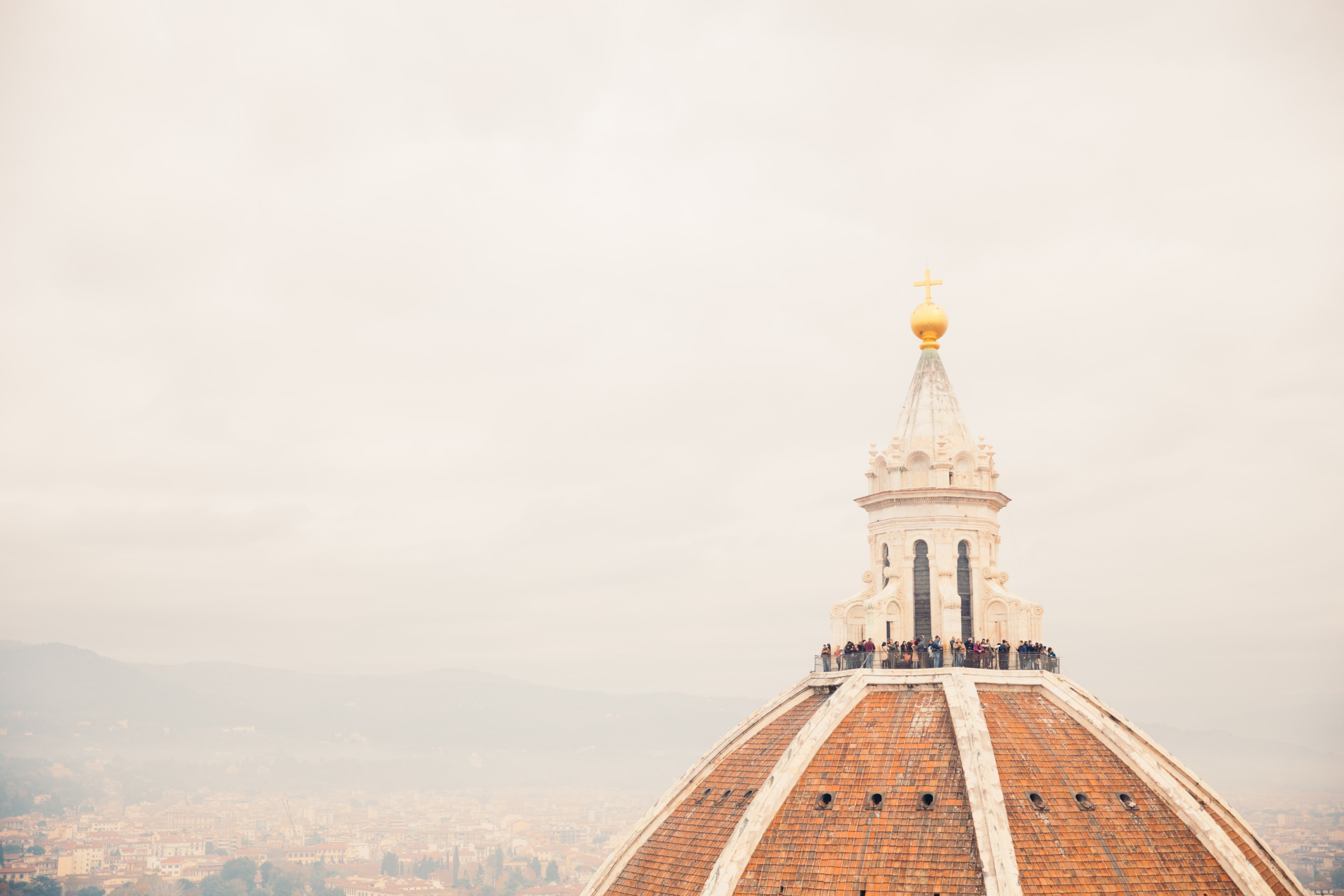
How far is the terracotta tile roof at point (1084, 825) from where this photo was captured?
3322cm

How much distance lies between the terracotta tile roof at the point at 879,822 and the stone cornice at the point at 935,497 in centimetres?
743

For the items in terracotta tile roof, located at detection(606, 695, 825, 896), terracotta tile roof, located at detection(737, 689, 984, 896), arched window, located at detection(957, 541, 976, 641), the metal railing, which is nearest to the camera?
terracotta tile roof, located at detection(737, 689, 984, 896)

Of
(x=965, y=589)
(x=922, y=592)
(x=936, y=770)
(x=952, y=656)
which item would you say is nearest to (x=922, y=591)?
(x=922, y=592)

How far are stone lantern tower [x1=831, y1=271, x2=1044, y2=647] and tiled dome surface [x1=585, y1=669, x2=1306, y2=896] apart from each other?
9.13 feet

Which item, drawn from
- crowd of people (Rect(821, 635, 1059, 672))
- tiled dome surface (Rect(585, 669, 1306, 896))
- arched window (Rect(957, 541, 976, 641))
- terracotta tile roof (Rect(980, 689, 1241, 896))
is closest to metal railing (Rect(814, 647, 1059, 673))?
crowd of people (Rect(821, 635, 1059, 672))

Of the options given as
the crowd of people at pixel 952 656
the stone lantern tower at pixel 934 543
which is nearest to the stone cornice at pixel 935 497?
the stone lantern tower at pixel 934 543

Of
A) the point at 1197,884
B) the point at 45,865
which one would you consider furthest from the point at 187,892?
the point at 1197,884

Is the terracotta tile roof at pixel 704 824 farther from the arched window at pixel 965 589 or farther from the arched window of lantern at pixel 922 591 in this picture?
the arched window at pixel 965 589

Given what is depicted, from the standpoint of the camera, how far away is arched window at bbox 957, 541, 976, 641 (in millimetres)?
42938

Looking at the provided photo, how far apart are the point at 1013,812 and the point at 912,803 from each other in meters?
2.46

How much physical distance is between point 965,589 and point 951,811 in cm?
1058

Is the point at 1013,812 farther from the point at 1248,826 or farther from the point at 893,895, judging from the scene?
the point at 1248,826

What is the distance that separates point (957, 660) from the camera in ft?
132

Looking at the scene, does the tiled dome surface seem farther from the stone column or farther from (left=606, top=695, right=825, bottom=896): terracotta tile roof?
the stone column
